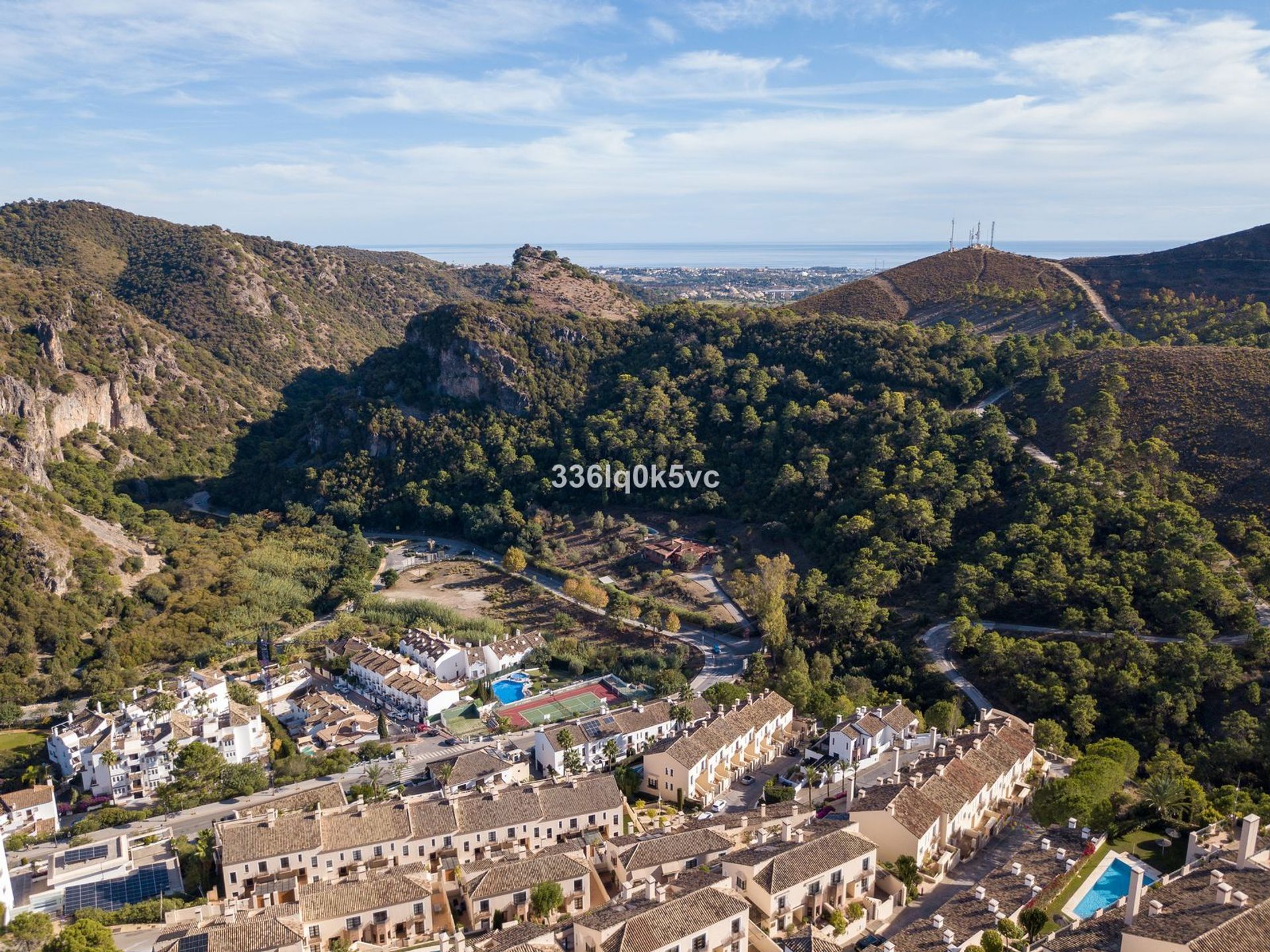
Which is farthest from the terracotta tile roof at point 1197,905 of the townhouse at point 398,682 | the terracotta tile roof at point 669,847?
the townhouse at point 398,682

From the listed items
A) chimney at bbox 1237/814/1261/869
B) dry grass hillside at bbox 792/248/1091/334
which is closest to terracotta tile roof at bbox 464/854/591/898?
chimney at bbox 1237/814/1261/869

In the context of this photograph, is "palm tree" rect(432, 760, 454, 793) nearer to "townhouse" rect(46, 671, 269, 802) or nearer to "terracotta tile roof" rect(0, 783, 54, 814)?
"townhouse" rect(46, 671, 269, 802)

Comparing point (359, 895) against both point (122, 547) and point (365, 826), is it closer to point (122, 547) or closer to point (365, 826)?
point (365, 826)

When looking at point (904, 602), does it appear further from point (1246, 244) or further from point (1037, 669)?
point (1246, 244)

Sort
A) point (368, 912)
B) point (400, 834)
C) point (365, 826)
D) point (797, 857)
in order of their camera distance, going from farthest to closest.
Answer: point (365, 826) < point (400, 834) < point (368, 912) < point (797, 857)

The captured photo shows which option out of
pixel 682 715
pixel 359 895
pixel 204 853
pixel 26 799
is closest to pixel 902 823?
pixel 682 715
